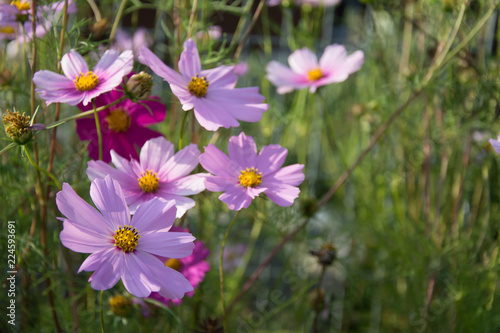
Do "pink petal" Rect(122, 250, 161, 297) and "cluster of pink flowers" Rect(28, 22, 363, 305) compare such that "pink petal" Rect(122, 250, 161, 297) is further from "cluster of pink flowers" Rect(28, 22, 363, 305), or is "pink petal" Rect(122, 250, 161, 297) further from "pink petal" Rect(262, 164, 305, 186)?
"pink petal" Rect(262, 164, 305, 186)

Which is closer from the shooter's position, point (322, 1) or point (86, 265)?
point (86, 265)

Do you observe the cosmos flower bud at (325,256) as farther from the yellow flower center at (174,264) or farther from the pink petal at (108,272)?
the pink petal at (108,272)

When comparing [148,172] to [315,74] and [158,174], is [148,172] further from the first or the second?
[315,74]

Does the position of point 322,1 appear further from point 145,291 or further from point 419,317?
point 145,291

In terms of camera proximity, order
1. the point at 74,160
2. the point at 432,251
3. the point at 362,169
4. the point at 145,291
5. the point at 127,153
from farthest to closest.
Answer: the point at 362,169 < the point at 432,251 < the point at 74,160 < the point at 127,153 < the point at 145,291

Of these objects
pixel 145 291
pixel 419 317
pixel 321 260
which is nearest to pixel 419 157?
pixel 419 317

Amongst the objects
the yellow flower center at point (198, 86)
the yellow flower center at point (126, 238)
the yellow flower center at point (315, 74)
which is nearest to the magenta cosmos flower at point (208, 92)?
the yellow flower center at point (198, 86)

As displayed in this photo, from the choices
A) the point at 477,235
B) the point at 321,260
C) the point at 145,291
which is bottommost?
the point at 145,291
